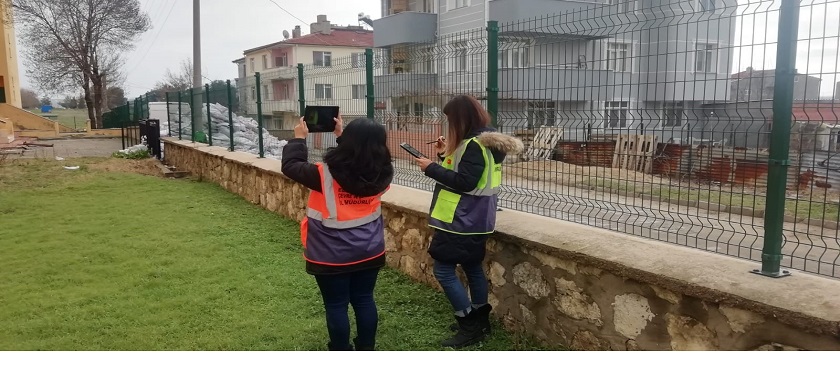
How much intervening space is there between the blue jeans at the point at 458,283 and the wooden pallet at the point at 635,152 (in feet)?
3.37

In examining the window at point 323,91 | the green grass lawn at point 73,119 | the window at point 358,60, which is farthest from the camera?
the green grass lawn at point 73,119

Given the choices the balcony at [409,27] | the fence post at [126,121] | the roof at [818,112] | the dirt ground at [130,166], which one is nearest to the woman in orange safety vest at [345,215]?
the roof at [818,112]

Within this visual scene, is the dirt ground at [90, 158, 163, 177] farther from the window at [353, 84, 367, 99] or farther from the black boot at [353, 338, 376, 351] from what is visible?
the black boot at [353, 338, 376, 351]

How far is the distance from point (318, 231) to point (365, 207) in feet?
0.92

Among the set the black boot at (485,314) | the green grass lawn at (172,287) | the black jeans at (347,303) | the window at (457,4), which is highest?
the window at (457,4)

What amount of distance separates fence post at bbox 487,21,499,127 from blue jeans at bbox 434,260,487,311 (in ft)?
3.88

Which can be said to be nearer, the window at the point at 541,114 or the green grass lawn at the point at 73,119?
the window at the point at 541,114

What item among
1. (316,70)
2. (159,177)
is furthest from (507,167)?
(159,177)

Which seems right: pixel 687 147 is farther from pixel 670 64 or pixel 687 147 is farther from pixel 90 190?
pixel 90 190

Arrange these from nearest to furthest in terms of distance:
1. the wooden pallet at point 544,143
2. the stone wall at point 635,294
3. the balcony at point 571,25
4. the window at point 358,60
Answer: the stone wall at point 635,294
the balcony at point 571,25
the wooden pallet at point 544,143
the window at point 358,60

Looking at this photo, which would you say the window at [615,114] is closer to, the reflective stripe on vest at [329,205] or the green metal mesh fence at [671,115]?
the green metal mesh fence at [671,115]

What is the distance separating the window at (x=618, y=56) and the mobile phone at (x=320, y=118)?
5.40ft

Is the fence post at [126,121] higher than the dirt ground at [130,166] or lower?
higher

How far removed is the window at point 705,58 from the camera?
3061 millimetres
